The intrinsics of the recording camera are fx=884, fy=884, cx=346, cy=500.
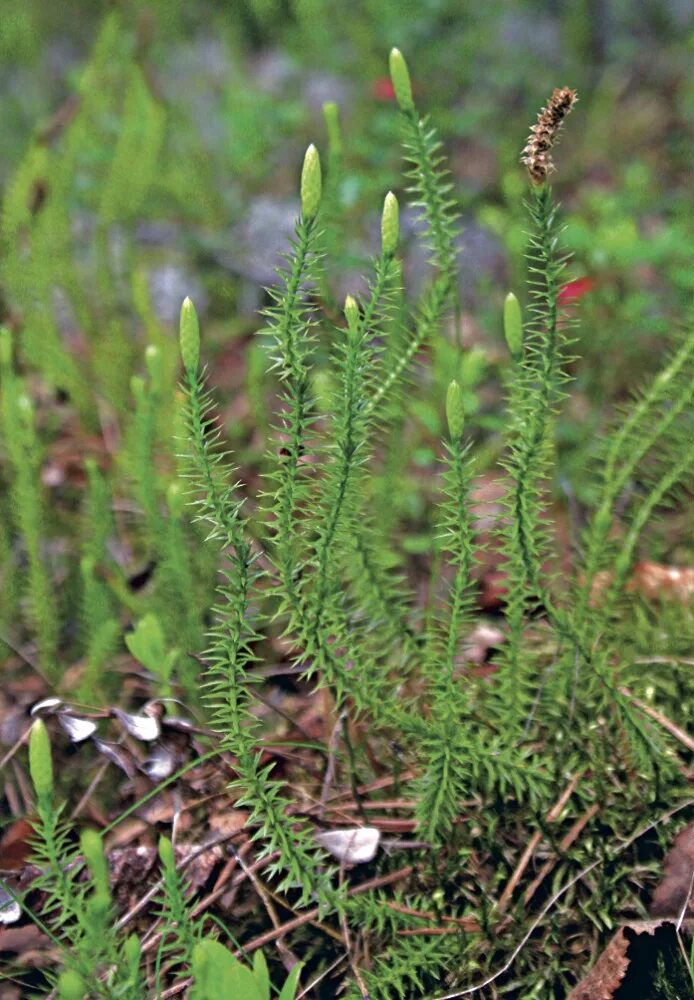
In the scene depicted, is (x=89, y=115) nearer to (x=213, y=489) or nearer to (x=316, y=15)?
(x=316, y=15)

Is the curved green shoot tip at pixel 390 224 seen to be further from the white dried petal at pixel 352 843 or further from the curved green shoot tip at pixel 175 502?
the white dried petal at pixel 352 843

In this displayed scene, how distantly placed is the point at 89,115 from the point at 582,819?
2246mm

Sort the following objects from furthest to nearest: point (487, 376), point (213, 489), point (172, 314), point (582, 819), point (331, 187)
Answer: point (172, 314), point (487, 376), point (331, 187), point (582, 819), point (213, 489)

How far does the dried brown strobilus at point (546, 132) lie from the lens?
1031 millimetres

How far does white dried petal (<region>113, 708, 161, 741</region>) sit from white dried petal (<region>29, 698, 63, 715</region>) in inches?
3.5

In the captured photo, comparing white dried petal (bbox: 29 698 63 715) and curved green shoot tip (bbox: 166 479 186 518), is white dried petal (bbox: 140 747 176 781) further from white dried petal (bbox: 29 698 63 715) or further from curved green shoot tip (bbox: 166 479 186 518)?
curved green shoot tip (bbox: 166 479 186 518)

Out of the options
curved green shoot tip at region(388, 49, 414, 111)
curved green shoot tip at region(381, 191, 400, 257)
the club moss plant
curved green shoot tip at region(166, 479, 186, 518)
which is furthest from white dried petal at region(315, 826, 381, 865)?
curved green shoot tip at region(388, 49, 414, 111)

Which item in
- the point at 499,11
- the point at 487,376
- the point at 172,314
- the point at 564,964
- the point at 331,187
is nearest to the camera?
the point at 564,964

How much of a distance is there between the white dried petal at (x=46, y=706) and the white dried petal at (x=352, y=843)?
435 millimetres

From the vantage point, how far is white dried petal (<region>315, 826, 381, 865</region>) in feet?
4.24

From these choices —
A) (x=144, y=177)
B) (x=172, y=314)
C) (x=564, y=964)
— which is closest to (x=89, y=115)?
(x=144, y=177)

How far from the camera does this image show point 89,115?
252 centimetres

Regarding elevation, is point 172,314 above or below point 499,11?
below

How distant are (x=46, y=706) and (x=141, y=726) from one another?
0.15m
